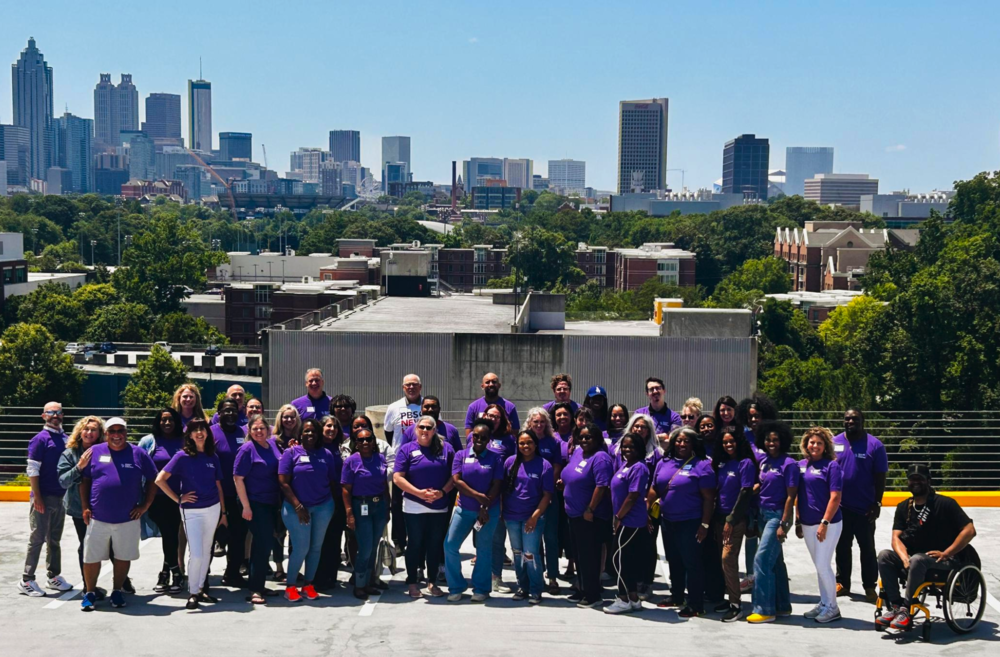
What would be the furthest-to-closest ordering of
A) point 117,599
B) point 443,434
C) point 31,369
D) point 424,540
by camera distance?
point 31,369, point 443,434, point 424,540, point 117,599

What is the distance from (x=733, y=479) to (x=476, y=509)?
81.7 inches

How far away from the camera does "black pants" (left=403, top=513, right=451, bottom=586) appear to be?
33.2ft

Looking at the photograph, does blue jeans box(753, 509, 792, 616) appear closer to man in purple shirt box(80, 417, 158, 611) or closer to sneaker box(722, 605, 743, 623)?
sneaker box(722, 605, 743, 623)

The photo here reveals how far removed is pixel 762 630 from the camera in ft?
30.7

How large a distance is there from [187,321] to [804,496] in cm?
7842

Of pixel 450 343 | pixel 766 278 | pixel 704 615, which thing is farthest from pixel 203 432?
pixel 766 278

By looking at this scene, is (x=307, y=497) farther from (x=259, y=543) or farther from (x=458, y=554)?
(x=458, y=554)

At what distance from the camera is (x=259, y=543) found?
9938 mm

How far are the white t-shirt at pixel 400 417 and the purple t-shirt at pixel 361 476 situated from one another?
75cm

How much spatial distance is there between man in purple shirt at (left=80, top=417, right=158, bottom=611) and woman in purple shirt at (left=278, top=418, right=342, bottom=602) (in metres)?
1.06

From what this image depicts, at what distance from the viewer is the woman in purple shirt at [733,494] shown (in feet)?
30.8

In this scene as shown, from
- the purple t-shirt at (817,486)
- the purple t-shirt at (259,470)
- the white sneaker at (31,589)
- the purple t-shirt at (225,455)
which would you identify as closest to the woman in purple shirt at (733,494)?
the purple t-shirt at (817,486)

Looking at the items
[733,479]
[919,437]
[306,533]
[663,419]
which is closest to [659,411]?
[663,419]

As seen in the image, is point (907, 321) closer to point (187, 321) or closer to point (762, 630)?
point (762, 630)
